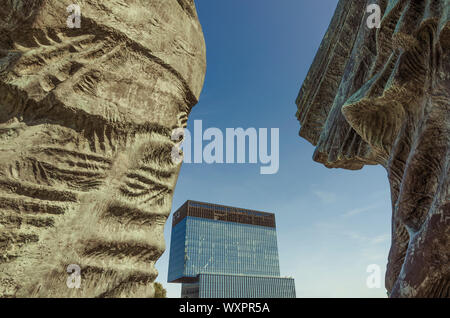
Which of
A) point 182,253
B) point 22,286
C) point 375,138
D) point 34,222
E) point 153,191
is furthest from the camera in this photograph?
point 182,253

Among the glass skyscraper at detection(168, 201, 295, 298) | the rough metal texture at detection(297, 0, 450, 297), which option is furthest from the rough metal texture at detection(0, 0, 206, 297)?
the glass skyscraper at detection(168, 201, 295, 298)

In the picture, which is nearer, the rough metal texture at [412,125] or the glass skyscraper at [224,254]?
the rough metal texture at [412,125]

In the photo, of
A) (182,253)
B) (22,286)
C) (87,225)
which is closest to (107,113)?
(87,225)

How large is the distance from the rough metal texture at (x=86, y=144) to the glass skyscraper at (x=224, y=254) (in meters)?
48.3

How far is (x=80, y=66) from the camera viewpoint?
6.36 ft

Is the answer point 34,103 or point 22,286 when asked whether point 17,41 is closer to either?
point 34,103

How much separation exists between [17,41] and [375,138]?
3.60m

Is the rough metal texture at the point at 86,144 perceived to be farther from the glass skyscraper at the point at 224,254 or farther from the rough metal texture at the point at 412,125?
the glass skyscraper at the point at 224,254

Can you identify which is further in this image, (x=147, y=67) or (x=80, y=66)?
(x=147, y=67)

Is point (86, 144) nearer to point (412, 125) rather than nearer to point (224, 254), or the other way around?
point (412, 125)

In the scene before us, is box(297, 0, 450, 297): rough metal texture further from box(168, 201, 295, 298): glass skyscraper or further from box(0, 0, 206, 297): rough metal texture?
box(168, 201, 295, 298): glass skyscraper

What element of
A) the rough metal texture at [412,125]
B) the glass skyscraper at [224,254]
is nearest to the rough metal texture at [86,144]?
the rough metal texture at [412,125]

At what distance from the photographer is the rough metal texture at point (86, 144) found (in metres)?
1.60
